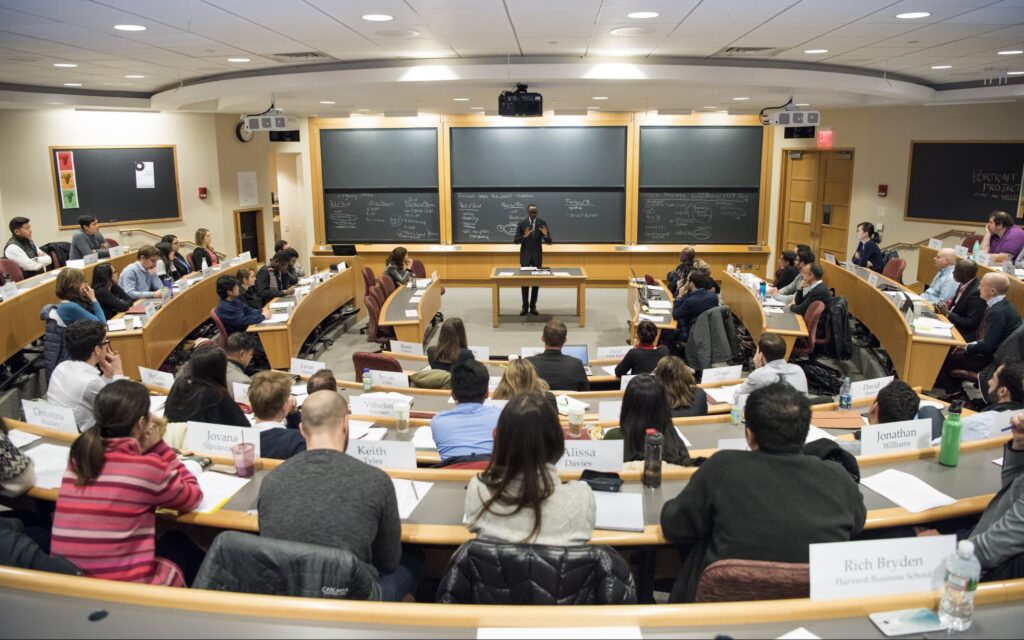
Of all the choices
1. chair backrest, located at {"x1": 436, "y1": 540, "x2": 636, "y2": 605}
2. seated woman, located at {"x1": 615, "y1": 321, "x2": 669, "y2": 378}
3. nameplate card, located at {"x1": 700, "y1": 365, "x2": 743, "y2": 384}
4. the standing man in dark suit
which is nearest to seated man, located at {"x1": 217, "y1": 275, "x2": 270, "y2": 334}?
seated woman, located at {"x1": 615, "y1": 321, "x2": 669, "y2": 378}

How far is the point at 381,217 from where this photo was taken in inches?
521

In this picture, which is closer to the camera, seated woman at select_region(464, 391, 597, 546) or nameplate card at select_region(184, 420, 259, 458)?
seated woman at select_region(464, 391, 597, 546)

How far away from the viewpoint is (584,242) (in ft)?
43.1

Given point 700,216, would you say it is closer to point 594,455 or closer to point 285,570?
point 594,455

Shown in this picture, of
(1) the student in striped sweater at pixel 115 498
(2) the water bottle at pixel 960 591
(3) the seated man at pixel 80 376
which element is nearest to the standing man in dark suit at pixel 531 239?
(3) the seated man at pixel 80 376

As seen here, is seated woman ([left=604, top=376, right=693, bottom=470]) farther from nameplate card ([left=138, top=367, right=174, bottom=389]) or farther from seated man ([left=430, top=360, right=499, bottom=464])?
nameplate card ([left=138, top=367, right=174, bottom=389])

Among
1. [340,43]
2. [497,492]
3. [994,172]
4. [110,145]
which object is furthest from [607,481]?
[110,145]

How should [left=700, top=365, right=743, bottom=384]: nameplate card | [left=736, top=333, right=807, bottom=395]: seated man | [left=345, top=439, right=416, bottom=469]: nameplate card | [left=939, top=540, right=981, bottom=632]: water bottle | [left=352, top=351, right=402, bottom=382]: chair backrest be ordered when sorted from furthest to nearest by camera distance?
[left=352, top=351, right=402, bottom=382]: chair backrest < [left=700, top=365, right=743, bottom=384]: nameplate card < [left=736, top=333, right=807, bottom=395]: seated man < [left=345, top=439, right=416, bottom=469]: nameplate card < [left=939, top=540, right=981, bottom=632]: water bottle

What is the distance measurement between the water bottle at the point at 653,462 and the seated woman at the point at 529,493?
2.19ft

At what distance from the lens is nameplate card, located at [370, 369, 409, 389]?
5.06m

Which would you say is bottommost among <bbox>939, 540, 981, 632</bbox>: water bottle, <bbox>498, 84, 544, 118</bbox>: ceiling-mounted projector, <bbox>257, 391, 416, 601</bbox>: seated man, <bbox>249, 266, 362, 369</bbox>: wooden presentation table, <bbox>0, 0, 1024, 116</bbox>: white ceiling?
<bbox>249, 266, 362, 369</bbox>: wooden presentation table

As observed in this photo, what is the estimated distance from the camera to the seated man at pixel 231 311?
7.32 meters

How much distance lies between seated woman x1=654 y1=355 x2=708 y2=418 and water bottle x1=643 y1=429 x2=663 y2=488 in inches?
48.3

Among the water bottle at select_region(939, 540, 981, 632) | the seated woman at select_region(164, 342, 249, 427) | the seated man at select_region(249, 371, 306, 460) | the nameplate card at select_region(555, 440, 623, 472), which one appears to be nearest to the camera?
the water bottle at select_region(939, 540, 981, 632)
